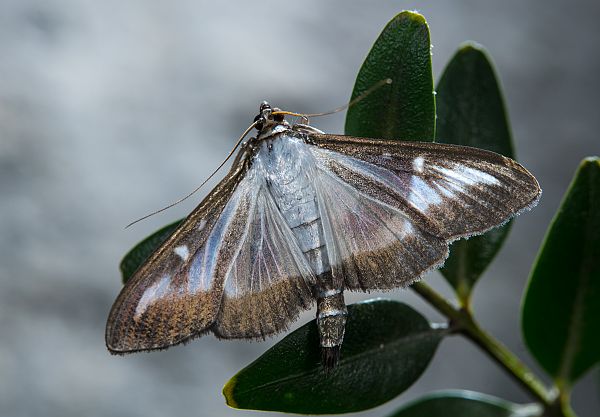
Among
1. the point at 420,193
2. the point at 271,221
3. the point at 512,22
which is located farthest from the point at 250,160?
the point at 512,22

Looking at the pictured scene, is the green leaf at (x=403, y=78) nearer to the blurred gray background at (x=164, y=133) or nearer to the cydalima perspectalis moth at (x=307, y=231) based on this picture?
the cydalima perspectalis moth at (x=307, y=231)

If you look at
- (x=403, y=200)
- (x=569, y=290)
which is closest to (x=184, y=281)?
(x=403, y=200)

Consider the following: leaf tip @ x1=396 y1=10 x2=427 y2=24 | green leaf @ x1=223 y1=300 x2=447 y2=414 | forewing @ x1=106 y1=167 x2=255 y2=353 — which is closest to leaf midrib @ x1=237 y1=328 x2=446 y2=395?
green leaf @ x1=223 y1=300 x2=447 y2=414

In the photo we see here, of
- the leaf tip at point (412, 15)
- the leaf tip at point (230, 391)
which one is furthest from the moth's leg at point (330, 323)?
the leaf tip at point (412, 15)

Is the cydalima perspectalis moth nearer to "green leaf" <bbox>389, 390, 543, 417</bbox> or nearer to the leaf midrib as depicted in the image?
the leaf midrib

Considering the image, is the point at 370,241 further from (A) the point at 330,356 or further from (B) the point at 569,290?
(B) the point at 569,290

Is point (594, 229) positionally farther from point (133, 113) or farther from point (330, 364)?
point (133, 113)
